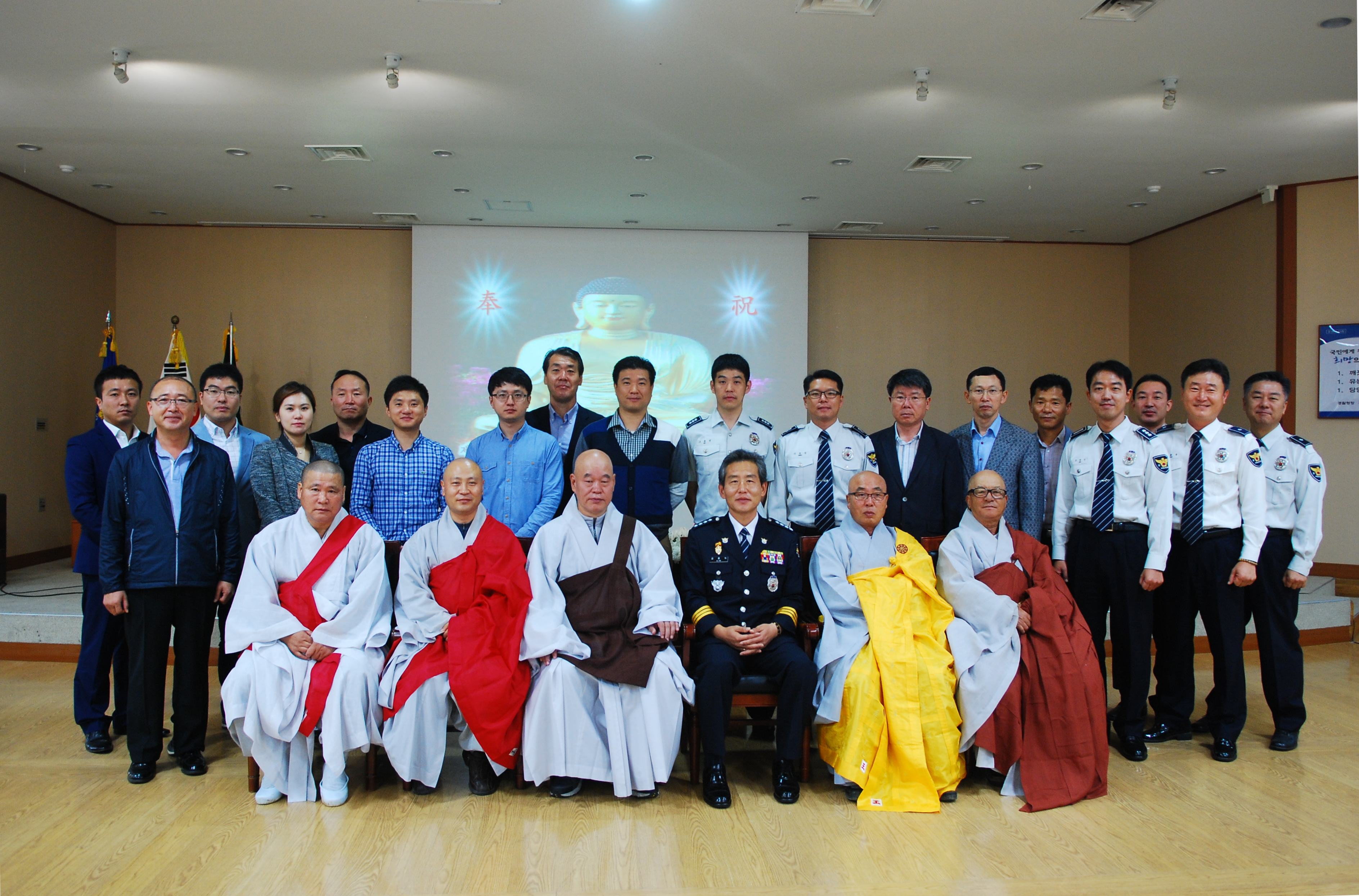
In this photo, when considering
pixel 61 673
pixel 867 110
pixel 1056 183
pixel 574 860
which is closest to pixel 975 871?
pixel 574 860

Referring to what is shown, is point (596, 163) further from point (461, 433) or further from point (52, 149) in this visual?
point (52, 149)

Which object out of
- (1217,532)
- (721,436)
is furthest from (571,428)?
(1217,532)

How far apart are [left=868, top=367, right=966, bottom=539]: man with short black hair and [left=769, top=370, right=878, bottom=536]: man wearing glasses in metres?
0.13

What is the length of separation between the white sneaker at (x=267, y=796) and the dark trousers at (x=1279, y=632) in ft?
12.8

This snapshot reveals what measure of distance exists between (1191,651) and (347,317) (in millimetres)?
7345

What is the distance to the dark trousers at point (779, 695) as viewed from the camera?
10.3 feet

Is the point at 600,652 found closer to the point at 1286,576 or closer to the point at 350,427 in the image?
the point at 350,427

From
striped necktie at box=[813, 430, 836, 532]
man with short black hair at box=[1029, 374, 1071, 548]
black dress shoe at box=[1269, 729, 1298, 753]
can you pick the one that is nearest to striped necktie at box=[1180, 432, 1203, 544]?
man with short black hair at box=[1029, 374, 1071, 548]

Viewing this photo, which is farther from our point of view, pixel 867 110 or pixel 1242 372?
pixel 1242 372

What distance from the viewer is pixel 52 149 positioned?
6.06 m

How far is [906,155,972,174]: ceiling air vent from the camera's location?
6156 millimetres

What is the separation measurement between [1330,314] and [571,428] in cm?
586

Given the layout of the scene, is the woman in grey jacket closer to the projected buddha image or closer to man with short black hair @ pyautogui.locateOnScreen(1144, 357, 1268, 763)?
man with short black hair @ pyautogui.locateOnScreen(1144, 357, 1268, 763)

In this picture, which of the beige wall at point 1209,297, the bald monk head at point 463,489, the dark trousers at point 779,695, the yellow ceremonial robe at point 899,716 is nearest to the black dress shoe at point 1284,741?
the yellow ceremonial robe at point 899,716
